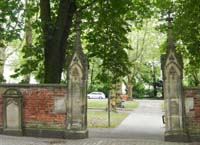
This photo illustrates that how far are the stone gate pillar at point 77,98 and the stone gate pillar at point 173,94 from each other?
2.83m

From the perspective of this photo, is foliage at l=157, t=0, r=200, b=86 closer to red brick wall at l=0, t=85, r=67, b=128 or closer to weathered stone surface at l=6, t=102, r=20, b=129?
red brick wall at l=0, t=85, r=67, b=128

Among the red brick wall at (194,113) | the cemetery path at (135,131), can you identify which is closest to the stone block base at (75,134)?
the cemetery path at (135,131)

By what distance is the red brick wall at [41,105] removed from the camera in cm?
1578

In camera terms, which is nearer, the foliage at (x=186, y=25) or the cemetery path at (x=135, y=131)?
the cemetery path at (x=135, y=131)

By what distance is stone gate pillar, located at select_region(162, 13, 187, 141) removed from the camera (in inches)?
590

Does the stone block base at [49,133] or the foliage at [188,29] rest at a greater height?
the foliage at [188,29]

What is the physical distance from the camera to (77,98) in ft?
51.0

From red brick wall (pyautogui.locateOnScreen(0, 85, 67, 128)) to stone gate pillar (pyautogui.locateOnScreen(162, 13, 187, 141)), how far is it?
3.57m

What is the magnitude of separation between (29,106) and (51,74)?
8.64 ft

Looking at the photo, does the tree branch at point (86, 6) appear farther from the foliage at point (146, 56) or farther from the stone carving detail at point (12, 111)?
the foliage at point (146, 56)

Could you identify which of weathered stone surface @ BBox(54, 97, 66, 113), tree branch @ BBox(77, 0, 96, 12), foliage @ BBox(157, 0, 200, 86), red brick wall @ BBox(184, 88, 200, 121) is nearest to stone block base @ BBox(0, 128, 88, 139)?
weathered stone surface @ BBox(54, 97, 66, 113)

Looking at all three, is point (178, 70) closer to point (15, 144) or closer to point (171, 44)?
point (171, 44)

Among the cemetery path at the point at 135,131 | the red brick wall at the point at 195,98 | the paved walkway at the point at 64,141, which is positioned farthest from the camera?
the cemetery path at the point at 135,131

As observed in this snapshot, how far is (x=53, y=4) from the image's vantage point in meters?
22.0
